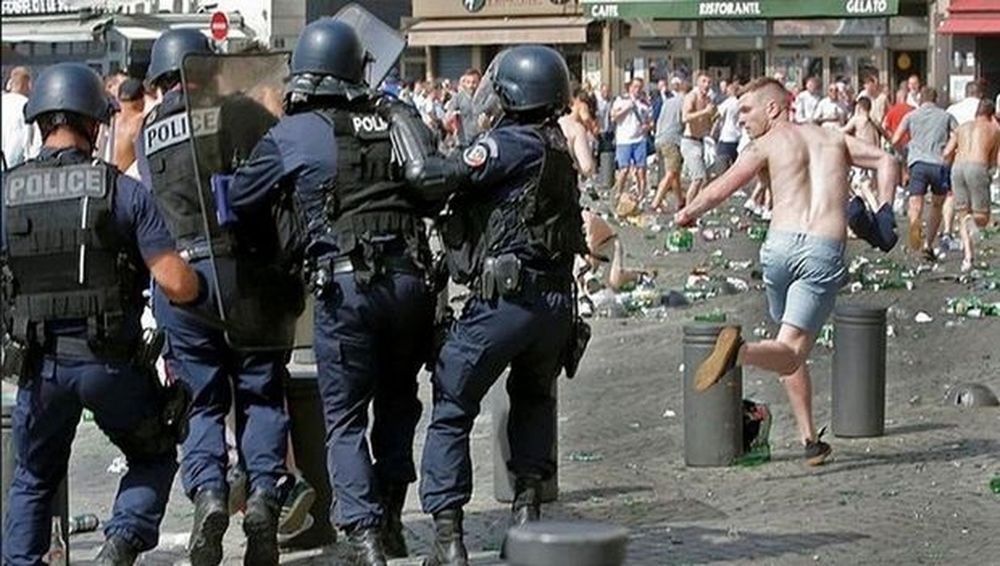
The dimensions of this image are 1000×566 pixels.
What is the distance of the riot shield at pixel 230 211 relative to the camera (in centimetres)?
832

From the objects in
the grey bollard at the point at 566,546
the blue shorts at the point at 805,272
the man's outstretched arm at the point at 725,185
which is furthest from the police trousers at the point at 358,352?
the grey bollard at the point at 566,546

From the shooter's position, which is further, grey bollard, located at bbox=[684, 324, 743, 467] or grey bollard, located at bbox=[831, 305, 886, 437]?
grey bollard, located at bbox=[831, 305, 886, 437]

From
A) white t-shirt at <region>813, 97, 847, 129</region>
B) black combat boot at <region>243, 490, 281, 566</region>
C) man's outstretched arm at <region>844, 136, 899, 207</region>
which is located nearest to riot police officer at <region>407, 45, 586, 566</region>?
black combat boot at <region>243, 490, 281, 566</region>

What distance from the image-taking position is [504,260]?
8055 mm

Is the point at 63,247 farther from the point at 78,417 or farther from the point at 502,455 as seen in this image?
the point at 502,455

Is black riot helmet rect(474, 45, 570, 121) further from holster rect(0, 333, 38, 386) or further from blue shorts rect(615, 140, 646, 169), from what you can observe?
blue shorts rect(615, 140, 646, 169)

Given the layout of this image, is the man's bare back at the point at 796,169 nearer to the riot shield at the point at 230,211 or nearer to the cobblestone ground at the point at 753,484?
the cobblestone ground at the point at 753,484

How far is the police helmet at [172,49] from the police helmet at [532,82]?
1.12m

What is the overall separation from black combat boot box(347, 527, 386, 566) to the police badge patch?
129cm

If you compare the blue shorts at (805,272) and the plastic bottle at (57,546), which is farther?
the blue shorts at (805,272)

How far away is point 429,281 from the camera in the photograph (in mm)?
8102

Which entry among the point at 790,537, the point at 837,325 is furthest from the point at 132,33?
the point at 790,537

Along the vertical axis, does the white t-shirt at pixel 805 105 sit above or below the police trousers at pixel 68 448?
above

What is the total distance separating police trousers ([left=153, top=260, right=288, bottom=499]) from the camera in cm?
829
